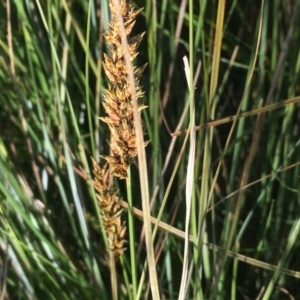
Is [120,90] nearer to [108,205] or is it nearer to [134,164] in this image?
[108,205]

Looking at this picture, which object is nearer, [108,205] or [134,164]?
[108,205]

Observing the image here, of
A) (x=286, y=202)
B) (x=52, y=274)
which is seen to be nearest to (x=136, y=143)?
(x=52, y=274)

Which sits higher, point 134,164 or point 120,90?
point 120,90

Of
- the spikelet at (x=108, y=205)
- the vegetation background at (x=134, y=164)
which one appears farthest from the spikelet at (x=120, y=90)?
the vegetation background at (x=134, y=164)

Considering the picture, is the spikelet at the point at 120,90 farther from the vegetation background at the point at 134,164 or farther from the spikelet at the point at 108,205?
the vegetation background at the point at 134,164

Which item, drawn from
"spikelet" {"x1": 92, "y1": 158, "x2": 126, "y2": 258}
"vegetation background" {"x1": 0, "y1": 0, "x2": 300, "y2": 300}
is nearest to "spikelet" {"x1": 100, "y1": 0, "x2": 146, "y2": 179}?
"spikelet" {"x1": 92, "y1": 158, "x2": 126, "y2": 258}

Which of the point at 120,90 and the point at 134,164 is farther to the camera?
the point at 134,164

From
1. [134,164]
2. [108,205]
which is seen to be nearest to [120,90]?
[108,205]
